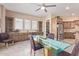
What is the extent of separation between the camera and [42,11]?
2324 mm

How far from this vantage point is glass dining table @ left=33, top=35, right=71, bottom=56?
7.31 ft

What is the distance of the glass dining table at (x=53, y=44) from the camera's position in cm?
223

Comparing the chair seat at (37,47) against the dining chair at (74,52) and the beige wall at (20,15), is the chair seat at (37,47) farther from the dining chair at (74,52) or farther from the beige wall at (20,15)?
the beige wall at (20,15)

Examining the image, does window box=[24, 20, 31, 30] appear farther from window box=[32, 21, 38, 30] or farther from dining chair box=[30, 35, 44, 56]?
dining chair box=[30, 35, 44, 56]

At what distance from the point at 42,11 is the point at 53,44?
2.20 feet

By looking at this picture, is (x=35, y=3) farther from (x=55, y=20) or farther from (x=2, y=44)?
(x=2, y=44)

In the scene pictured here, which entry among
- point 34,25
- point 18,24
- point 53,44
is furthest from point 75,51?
point 18,24

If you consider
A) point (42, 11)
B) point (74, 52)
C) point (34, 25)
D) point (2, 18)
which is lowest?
point (74, 52)

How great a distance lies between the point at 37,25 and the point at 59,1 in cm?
65

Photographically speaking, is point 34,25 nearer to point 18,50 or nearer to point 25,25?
point 25,25

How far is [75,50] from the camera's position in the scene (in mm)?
2156

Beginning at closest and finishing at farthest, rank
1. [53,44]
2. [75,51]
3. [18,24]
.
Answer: [75,51] < [53,44] < [18,24]

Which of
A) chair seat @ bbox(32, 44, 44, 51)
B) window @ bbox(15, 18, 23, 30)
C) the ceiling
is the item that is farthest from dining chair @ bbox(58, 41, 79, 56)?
window @ bbox(15, 18, 23, 30)

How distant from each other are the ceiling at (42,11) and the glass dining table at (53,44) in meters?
0.48
